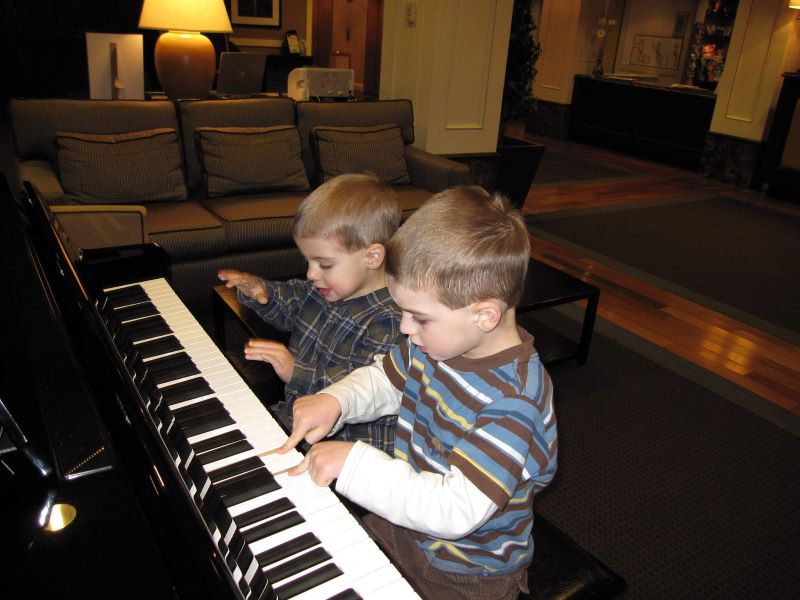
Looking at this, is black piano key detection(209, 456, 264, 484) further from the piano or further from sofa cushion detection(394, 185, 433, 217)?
sofa cushion detection(394, 185, 433, 217)

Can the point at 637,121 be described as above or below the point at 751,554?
above

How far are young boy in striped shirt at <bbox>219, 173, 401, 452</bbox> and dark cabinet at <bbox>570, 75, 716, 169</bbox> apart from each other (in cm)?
729

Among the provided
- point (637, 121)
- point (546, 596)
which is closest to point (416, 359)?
point (546, 596)

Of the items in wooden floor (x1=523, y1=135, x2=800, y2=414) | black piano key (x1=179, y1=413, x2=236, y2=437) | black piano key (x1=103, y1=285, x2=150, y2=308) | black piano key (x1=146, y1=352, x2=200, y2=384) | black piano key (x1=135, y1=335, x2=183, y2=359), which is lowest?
wooden floor (x1=523, y1=135, x2=800, y2=414)

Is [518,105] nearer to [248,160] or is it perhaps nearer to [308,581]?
[248,160]

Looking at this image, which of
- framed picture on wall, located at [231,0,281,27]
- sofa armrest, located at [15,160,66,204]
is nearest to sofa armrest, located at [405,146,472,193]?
sofa armrest, located at [15,160,66,204]

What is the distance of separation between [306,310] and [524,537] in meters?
0.85

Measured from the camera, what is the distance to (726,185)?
282 inches

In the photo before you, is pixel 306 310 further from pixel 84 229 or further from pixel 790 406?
pixel 790 406

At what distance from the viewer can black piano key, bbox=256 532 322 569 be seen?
77cm

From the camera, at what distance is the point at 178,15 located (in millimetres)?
3881

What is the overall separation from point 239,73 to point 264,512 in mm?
4276

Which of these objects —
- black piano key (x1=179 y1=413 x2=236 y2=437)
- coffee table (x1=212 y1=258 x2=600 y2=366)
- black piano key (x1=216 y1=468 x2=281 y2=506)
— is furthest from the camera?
coffee table (x1=212 y1=258 x2=600 y2=366)

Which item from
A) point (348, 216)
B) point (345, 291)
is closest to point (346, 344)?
point (345, 291)
